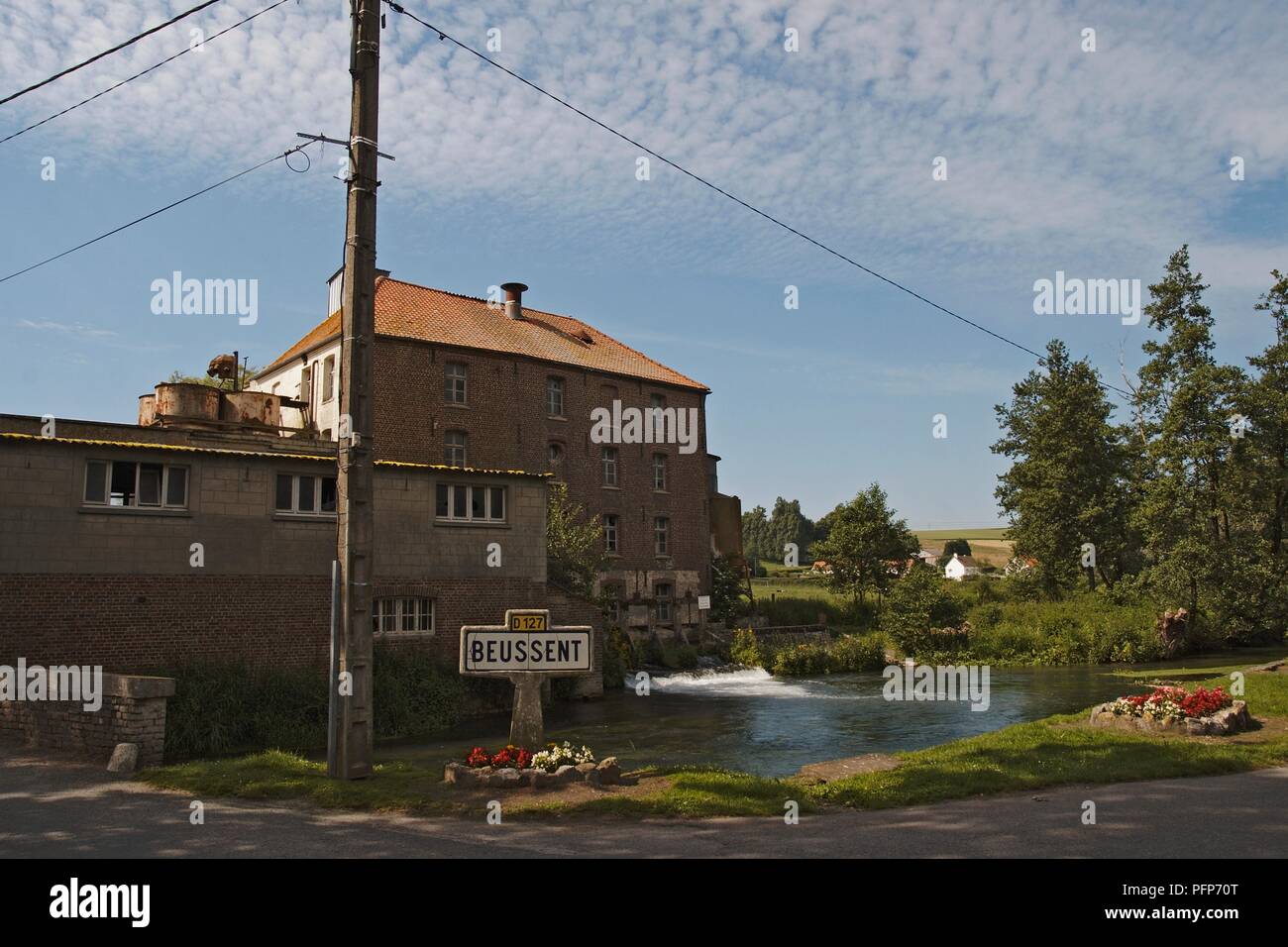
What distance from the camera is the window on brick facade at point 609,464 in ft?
132

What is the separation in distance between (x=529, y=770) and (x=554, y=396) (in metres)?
30.0

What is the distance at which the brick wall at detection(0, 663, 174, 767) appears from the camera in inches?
476

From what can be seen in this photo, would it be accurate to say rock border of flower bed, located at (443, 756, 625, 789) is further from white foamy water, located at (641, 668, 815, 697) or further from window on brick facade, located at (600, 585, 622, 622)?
window on brick facade, located at (600, 585, 622, 622)

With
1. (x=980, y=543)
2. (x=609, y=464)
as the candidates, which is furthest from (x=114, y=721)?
(x=980, y=543)

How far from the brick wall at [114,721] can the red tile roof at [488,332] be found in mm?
22553

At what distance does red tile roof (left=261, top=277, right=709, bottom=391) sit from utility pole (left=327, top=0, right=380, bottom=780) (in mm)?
23871

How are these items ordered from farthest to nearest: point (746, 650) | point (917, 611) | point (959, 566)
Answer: point (959, 566), point (917, 611), point (746, 650)

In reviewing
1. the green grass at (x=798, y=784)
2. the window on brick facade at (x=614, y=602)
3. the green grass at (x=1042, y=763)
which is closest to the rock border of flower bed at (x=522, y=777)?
the green grass at (x=798, y=784)

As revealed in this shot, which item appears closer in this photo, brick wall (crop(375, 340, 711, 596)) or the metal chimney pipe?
brick wall (crop(375, 340, 711, 596))

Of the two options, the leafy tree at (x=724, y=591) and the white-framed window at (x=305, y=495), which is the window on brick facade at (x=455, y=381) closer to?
the leafy tree at (x=724, y=591)

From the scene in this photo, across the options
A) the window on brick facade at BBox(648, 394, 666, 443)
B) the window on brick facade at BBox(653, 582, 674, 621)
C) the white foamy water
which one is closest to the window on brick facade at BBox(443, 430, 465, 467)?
the window on brick facade at BBox(648, 394, 666, 443)

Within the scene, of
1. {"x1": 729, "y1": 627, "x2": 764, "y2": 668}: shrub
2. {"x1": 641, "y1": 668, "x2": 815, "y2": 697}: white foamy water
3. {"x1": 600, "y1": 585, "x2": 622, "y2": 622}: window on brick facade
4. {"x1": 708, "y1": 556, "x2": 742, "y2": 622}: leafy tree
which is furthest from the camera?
{"x1": 708, "y1": 556, "x2": 742, "y2": 622}: leafy tree

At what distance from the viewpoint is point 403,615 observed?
22.0 metres

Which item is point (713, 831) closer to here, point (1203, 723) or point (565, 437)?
point (1203, 723)
